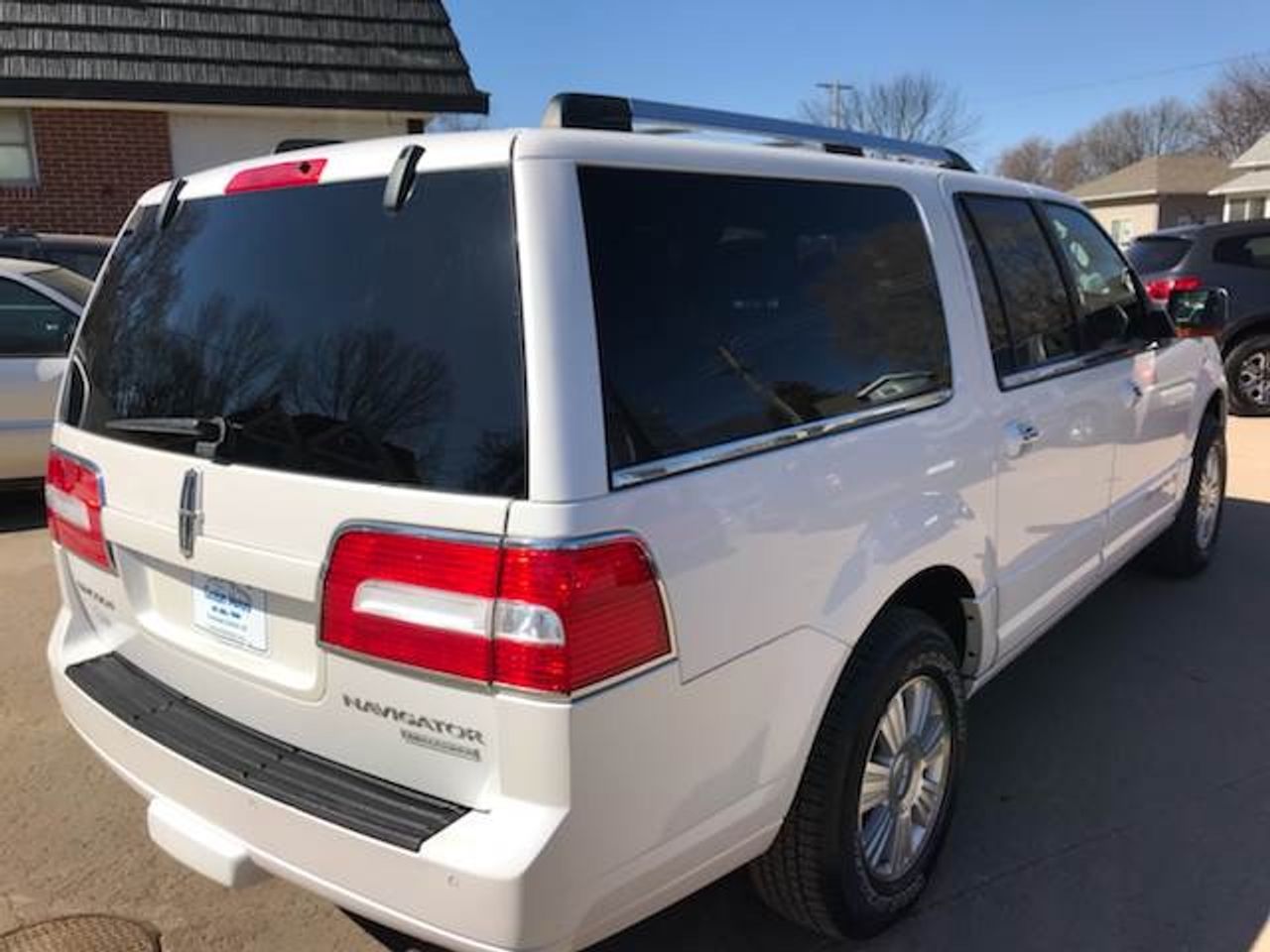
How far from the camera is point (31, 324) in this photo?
21.9ft

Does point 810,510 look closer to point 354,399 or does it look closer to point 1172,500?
point 354,399

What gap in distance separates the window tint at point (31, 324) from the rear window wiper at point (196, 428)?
483 cm

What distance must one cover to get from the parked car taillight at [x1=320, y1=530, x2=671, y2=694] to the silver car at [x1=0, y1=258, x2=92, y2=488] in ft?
18.1

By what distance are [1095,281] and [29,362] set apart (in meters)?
5.94

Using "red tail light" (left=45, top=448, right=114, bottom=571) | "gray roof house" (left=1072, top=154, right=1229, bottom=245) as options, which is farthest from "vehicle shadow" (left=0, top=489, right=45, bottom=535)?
"gray roof house" (left=1072, top=154, right=1229, bottom=245)

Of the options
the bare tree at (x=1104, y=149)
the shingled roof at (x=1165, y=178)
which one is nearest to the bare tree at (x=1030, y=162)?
the bare tree at (x=1104, y=149)

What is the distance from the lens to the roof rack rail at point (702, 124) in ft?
7.41

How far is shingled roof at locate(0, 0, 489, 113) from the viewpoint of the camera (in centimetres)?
1088

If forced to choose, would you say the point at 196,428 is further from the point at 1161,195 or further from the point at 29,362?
the point at 1161,195

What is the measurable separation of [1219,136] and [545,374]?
254ft

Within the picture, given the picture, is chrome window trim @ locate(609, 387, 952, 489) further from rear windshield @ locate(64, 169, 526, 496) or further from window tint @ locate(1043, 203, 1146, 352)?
window tint @ locate(1043, 203, 1146, 352)

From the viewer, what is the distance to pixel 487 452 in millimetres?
1852

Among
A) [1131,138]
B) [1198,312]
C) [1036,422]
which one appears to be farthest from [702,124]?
[1131,138]

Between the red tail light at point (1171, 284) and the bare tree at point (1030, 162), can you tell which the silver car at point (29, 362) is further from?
the bare tree at point (1030, 162)
